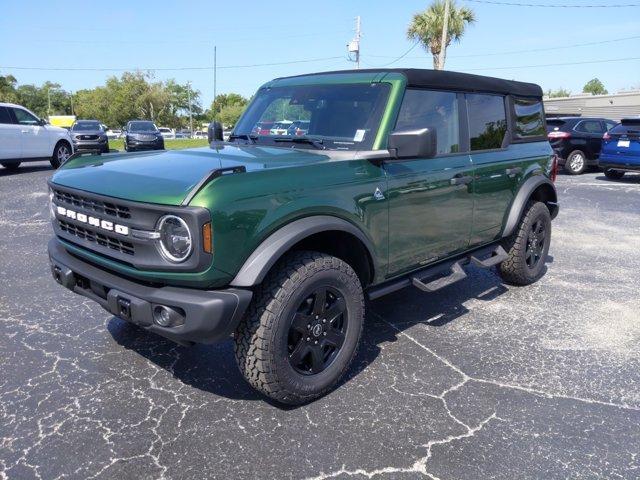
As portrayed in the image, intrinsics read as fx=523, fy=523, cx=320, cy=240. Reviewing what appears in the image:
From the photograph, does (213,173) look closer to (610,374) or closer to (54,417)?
(54,417)

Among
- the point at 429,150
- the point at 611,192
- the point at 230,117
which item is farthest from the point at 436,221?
the point at 230,117

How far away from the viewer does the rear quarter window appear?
4.93 metres

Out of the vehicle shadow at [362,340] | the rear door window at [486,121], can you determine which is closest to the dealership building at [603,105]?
the rear door window at [486,121]

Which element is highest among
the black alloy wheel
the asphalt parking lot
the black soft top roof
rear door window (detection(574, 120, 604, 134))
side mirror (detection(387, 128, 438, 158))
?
rear door window (detection(574, 120, 604, 134))

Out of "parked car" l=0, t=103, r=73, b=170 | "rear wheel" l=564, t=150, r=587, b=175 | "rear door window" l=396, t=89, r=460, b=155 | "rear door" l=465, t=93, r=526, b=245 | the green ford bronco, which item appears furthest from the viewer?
"rear wheel" l=564, t=150, r=587, b=175

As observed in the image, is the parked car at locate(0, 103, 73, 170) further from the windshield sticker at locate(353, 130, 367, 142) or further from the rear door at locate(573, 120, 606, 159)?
Result: the rear door at locate(573, 120, 606, 159)

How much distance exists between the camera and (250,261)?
104 inches

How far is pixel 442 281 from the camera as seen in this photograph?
12.7 ft

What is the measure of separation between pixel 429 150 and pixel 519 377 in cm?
158

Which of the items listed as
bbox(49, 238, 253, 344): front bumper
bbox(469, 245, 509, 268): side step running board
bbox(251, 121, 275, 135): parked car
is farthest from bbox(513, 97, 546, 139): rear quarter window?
bbox(49, 238, 253, 344): front bumper

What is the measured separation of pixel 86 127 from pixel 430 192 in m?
22.3

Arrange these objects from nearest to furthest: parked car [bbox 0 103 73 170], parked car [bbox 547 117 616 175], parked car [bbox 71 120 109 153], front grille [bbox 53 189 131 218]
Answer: front grille [bbox 53 189 131 218] → parked car [bbox 0 103 73 170] → parked car [bbox 547 117 616 175] → parked car [bbox 71 120 109 153]

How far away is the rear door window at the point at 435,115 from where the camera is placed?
362cm

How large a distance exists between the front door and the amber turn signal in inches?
52.1
